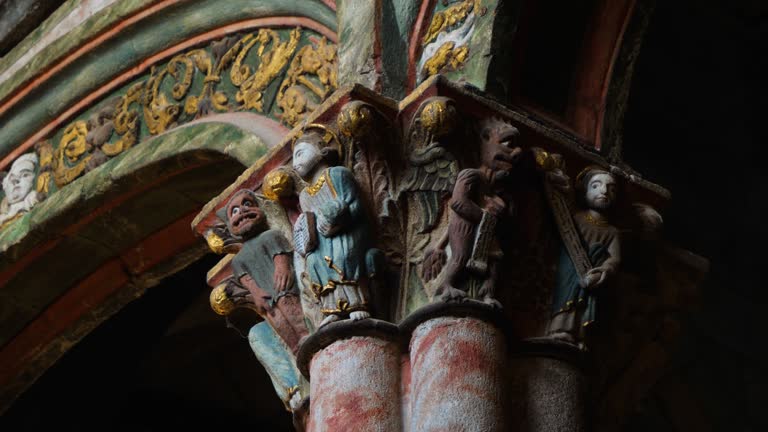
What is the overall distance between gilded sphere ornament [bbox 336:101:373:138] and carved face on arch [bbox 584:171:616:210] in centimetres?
46

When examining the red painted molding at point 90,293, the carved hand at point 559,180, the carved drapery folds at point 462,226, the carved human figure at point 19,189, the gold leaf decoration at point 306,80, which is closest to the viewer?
the carved drapery folds at point 462,226

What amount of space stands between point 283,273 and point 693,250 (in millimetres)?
2752

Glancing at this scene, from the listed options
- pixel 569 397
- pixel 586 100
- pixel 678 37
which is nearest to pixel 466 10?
pixel 586 100

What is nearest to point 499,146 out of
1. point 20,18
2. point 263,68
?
point 263,68

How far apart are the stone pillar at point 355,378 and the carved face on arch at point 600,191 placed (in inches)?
19.1

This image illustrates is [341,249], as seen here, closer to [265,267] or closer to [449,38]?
[265,267]

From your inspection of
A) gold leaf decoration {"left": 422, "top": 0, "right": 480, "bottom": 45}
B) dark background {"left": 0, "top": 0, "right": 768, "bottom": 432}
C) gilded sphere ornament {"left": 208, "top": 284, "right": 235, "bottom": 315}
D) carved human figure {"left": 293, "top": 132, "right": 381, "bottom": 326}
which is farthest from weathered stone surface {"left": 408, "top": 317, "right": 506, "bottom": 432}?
dark background {"left": 0, "top": 0, "right": 768, "bottom": 432}

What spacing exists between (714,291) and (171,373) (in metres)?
2.23

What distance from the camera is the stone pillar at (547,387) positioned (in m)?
2.78

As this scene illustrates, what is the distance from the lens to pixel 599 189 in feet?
9.98

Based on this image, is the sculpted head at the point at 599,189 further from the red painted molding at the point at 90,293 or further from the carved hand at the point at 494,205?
the red painted molding at the point at 90,293

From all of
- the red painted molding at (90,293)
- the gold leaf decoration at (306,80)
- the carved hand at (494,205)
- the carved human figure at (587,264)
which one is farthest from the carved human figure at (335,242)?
the red painted molding at (90,293)

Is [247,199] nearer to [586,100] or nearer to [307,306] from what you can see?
[307,306]

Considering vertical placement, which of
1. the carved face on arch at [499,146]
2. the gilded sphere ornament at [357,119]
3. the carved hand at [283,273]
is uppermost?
the gilded sphere ornament at [357,119]
